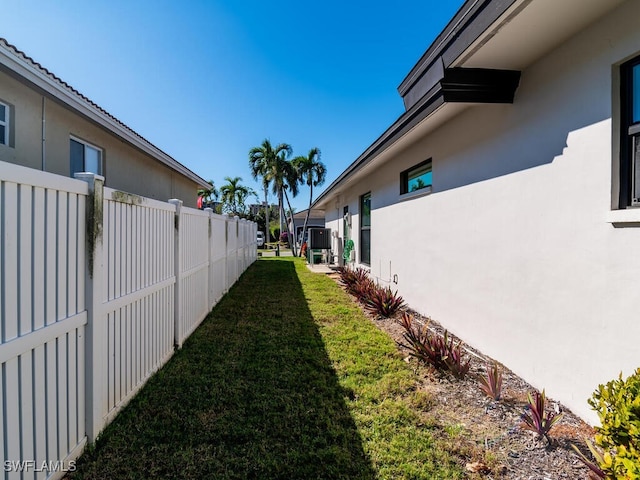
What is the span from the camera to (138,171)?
31.6ft

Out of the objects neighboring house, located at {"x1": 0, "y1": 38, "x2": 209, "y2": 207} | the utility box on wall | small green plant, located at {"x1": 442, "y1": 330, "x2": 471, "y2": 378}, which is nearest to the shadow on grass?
small green plant, located at {"x1": 442, "y1": 330, "x2": 471, "y2": 378}

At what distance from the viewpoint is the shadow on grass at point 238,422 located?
230cm

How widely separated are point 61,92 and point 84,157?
6.84 feet

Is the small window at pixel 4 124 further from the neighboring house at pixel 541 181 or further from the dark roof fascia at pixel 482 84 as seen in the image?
the dark roof fascia at pixel 482 84

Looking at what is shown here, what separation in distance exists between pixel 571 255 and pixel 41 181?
4.09 m

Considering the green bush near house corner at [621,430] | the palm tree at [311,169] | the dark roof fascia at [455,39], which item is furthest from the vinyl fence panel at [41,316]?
the palm tree at [311,169]

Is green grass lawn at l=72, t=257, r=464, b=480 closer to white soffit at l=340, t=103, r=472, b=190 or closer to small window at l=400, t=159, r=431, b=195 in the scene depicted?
small window at l=400, t=159, r=431, b=195

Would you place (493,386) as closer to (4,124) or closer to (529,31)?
(529,31)

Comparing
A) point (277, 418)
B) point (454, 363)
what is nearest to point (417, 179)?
point (454, 363)

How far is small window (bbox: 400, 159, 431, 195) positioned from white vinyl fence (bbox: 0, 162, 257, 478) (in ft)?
15.7

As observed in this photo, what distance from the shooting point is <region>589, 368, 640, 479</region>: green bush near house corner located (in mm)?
1688

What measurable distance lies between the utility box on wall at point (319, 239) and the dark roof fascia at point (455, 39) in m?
12.5

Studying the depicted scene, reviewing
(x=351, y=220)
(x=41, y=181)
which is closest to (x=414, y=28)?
(x=351, y=220)

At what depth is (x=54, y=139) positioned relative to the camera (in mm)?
6105
